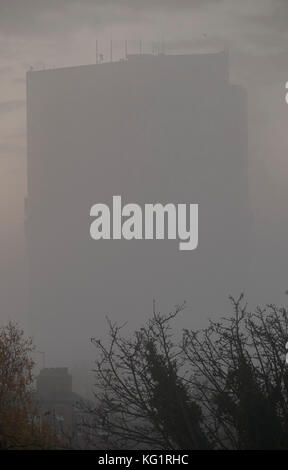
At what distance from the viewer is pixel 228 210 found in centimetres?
8000

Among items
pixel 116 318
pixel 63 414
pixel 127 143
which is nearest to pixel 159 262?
pixel 116 318

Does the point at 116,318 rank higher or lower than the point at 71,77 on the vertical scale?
lower

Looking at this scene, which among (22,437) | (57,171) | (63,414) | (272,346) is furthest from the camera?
(57,171)

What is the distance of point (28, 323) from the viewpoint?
81.9 m

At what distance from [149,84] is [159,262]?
1755 cm

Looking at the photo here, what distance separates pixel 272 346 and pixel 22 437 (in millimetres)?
3909

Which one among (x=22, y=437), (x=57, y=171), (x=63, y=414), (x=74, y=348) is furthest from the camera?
(x=57, y=171)

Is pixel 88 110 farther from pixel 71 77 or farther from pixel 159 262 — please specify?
pixel 159 262

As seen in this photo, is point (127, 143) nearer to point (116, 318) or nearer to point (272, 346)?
point (116, 318)

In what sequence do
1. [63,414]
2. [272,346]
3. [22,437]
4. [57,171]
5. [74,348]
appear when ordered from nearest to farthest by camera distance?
[272,346] → [22,437] → [63,414] → [74,348] → [57,171]

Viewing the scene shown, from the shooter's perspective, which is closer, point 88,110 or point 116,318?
point 116,318
